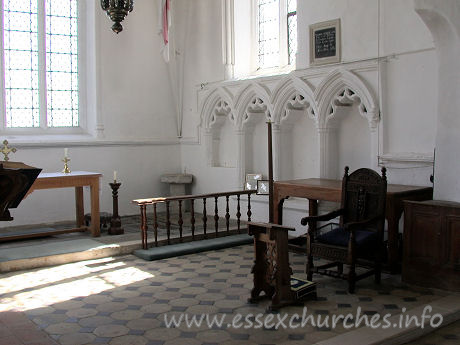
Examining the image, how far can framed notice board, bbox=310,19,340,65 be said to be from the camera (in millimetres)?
7785

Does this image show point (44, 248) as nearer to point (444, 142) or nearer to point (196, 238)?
point (196, 238)

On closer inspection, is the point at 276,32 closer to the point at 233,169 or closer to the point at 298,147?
the point at 298,147

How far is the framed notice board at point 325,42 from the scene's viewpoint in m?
7.79

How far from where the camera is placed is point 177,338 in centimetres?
436

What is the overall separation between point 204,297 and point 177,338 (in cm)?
110

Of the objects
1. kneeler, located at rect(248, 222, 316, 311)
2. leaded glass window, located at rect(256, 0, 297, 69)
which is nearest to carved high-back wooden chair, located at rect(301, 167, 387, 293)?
kneeler, located at rect(248, 222, 316, 311)

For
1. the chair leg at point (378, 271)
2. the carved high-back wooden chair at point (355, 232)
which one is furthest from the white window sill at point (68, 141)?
the chair leg at point (378, 271)

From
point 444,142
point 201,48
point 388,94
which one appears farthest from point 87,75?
point 444,142

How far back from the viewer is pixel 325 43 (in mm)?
7949

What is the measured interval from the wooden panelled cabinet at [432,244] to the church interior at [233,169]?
2 cm

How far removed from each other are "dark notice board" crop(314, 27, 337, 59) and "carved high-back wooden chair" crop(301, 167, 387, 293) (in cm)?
245

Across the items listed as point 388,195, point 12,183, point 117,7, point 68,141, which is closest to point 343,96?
point 388,195

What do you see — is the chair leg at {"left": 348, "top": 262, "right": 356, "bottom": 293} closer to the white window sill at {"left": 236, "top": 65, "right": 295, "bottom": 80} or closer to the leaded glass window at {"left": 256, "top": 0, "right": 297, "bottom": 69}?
the white window sill at {"left": 236, "top": 65, "right": 295, "bottom": 80}

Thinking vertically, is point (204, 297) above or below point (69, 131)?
below
